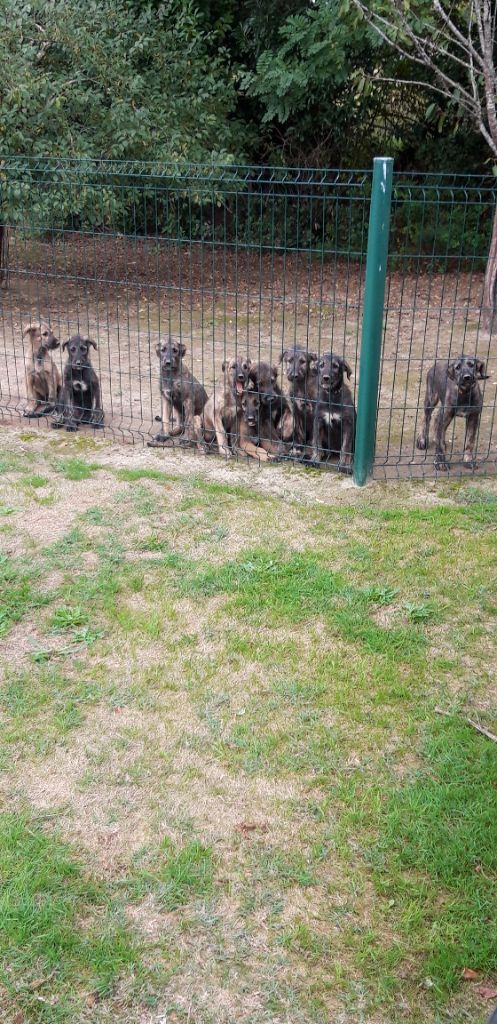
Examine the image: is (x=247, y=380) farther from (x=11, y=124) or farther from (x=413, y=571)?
(x=11, y=124)

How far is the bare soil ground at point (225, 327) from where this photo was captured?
26.5 feet

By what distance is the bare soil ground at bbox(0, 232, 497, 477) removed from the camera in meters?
8.06

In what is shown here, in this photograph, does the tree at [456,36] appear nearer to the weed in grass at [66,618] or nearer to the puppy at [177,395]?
the puppy at [177,395]

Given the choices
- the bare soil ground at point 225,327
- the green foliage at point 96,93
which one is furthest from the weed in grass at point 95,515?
the green foliage at point 96,93

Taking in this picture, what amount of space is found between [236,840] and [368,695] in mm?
1143

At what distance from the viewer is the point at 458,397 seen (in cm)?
723

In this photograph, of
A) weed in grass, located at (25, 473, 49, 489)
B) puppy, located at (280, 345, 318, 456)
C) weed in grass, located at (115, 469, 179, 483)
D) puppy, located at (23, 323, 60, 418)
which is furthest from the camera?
puppy, located at (23, 323, 60, 418)

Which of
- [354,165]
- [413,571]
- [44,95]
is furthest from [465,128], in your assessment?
[413,571]

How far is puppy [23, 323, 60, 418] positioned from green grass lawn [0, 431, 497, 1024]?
7.89ft

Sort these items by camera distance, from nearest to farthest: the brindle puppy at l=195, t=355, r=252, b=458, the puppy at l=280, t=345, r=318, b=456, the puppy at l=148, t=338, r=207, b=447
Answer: the puppy at l=280, t=345, r=318, b=456 < the brindle puppy at l=195, t=355, r=252, b=458 < the puppy at l=148, t=338, r=207, b=447

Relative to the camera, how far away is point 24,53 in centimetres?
1141

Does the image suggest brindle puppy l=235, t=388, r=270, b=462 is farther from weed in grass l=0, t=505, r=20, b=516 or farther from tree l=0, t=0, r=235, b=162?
tree l=0, t=0, r=235, b=162

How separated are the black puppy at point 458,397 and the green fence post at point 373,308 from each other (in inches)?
29.3

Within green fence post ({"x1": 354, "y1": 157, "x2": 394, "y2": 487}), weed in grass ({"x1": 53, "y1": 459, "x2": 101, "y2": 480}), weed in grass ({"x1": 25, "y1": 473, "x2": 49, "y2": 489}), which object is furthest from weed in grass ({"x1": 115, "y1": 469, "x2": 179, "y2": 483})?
green fence post ({"x1": 354, "y1": 157, "x2": 394, "y2": 487})
